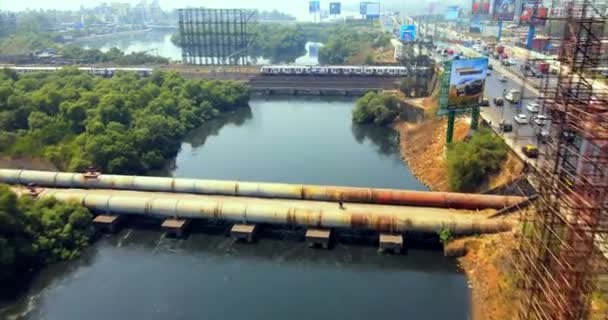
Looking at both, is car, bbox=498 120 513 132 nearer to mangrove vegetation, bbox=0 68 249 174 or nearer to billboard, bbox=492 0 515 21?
mangrove vegetation, bbox=0 68 249 174

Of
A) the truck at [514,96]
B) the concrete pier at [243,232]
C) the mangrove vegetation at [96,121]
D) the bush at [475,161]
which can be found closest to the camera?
the concrete pier at [243,232]

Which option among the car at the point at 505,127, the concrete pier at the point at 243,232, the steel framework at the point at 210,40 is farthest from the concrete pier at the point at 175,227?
the steel framework at the point at 210,40

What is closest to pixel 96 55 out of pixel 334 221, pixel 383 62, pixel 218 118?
pixel 218 118

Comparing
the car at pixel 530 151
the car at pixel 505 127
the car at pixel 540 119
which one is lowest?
the car at pixel 530 151

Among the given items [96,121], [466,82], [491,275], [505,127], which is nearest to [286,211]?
[491,275]

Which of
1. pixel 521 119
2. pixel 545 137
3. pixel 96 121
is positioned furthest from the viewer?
pixel 96 121

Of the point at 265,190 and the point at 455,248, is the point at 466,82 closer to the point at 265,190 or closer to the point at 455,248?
the point at 455,248

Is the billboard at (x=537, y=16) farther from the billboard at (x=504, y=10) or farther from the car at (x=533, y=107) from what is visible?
the billboard at (x=504, y=10)

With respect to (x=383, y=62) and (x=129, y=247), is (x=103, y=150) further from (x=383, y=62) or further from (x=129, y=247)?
(x=383, y=62)
